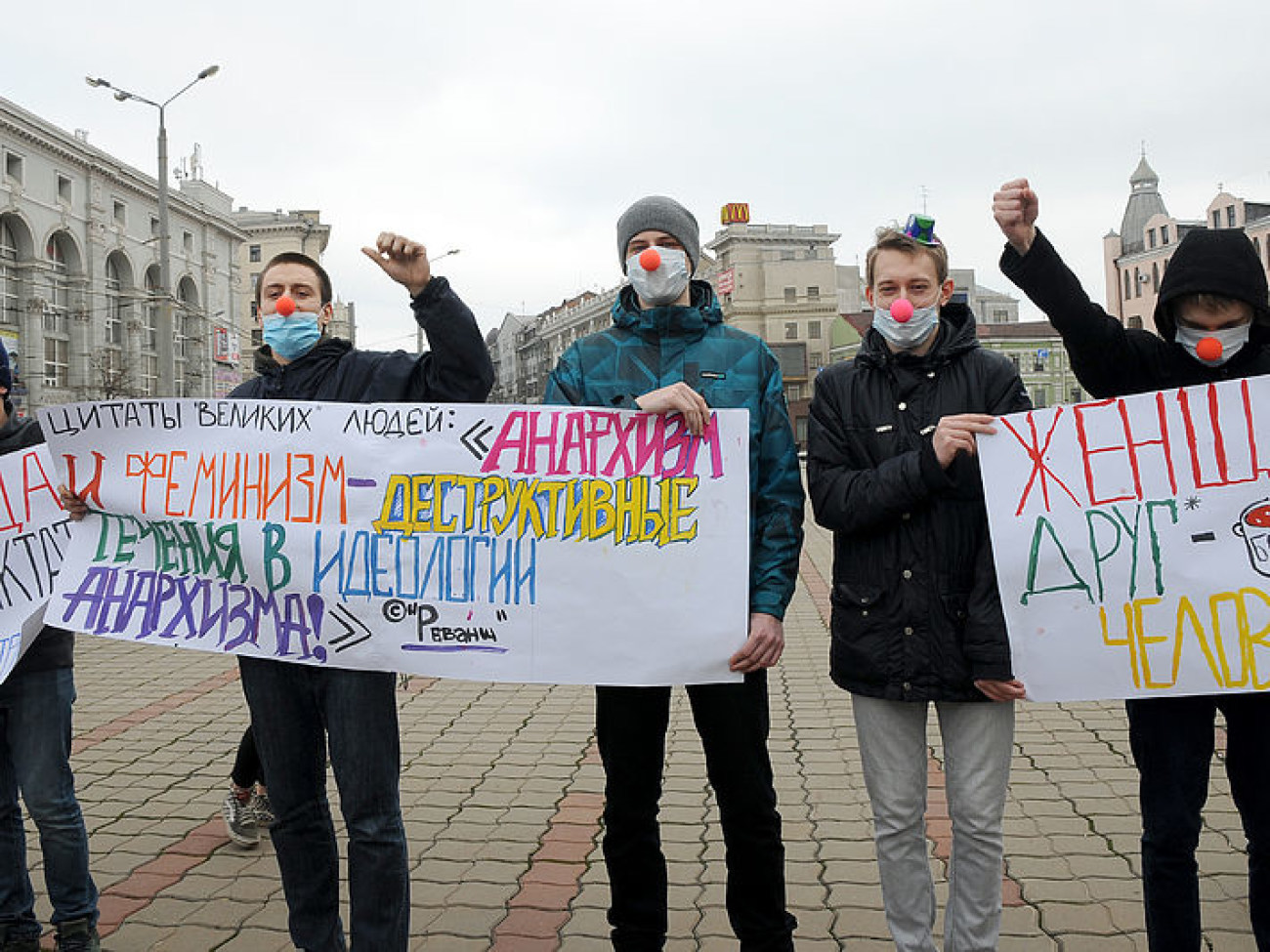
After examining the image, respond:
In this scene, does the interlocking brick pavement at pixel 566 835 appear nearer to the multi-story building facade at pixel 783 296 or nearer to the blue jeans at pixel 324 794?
the blue jeans at pixel 324 794

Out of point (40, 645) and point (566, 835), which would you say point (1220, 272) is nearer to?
point (566, 835)

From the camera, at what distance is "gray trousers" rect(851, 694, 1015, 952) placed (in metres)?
2.75

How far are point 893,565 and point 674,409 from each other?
0.75m

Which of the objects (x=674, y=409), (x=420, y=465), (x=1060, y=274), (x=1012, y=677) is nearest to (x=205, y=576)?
(x=420, y=465)

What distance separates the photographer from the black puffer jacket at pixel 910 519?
2.79 m

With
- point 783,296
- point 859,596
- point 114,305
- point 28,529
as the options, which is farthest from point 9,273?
point 859,596

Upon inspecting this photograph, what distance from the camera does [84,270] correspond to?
62656 mm

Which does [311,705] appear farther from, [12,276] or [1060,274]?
[12,276]

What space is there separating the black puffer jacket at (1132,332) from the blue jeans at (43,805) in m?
3.11

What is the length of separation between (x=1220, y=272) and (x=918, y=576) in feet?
3.60

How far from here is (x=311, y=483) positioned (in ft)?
11.0

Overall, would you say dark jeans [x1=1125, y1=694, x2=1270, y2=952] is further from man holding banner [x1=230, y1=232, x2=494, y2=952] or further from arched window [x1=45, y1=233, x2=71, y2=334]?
arched window [x1=45, y1=233, x2=71, y2=334]

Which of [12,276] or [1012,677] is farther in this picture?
Answer: [12,276]

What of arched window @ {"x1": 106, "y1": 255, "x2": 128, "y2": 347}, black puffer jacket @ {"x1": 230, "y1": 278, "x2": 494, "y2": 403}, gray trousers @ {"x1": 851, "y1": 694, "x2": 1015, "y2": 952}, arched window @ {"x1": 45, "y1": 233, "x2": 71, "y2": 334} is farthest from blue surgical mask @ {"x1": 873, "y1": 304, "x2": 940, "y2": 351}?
arched window @ {"x1": 106, "y1": 255, "x2": 128, "y2": 347}
